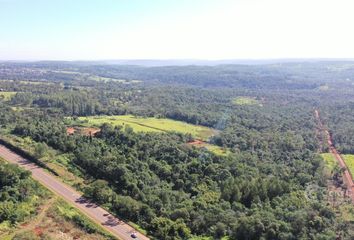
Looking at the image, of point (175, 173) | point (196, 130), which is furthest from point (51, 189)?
point (196, 130)

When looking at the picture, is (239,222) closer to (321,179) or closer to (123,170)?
(123,170)

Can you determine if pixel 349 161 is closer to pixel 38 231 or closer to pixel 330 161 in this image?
pixel 330 161

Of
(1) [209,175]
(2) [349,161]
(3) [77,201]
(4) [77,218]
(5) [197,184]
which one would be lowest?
(2) [349,161]

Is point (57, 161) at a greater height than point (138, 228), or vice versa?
point (57, 161)

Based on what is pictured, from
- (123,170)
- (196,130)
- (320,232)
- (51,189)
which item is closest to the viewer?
(320,232)

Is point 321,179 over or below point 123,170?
below

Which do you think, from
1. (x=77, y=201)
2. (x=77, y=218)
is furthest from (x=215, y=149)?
(x=77, y=218)
